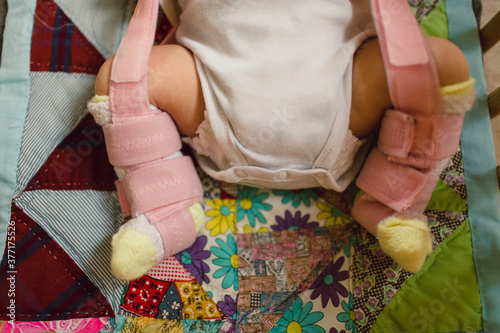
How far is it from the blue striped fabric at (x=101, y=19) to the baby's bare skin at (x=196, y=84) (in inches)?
8.9

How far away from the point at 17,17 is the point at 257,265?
82 centimetres

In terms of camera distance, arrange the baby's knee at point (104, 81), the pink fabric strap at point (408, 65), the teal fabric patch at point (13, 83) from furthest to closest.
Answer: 1. the teal fabric patch at point (13, 83)
2. the baby's knee at point (104, 81)
3. the pink fabric strap at point (408, 65)

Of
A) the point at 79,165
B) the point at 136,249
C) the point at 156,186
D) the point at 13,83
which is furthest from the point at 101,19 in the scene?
the point at 136,249

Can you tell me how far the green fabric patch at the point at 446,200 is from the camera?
2.85 ft

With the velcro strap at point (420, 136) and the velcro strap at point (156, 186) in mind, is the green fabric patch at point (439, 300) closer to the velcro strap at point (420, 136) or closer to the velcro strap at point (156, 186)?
the velcro strap at point (420, 136)

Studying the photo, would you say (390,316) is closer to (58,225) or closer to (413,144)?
(413,144)

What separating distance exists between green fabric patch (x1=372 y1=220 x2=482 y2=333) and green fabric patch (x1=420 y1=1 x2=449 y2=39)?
514mm

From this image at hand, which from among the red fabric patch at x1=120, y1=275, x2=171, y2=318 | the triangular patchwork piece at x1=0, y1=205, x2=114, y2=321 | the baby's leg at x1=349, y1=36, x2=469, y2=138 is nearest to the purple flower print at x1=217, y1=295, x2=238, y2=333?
the red fabric patch at x1=120, y1=275, x2=171, y2=318

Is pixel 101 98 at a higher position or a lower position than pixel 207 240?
higher

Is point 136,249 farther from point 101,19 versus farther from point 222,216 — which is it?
point 101,19

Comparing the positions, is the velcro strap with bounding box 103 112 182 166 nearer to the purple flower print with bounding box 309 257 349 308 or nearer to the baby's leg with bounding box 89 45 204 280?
the baby's leg with bounding box 89 45 204 280

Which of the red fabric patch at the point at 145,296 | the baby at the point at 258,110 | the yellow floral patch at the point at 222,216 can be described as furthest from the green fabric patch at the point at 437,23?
the red fabric patch at the point at 145,296

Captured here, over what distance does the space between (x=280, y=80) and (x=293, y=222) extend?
1.14 feet

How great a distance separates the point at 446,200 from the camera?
0.88 meters
